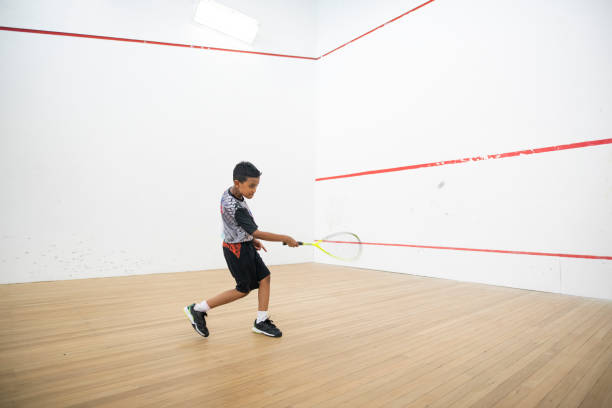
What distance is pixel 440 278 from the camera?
346 centimetres

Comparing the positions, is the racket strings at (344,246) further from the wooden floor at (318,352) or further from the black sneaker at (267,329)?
the black sneaker at (267,329)

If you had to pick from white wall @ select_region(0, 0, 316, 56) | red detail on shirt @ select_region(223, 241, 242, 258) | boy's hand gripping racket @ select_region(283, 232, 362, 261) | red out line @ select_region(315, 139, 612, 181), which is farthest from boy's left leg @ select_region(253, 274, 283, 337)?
white wall @ select_region(0, 0, 316, 56)

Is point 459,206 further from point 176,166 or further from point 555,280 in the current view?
point 176,166

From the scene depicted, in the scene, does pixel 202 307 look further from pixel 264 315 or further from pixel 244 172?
pixel 244 172

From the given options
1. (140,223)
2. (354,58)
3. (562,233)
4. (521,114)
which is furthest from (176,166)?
(562,233)

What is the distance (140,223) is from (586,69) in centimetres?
437

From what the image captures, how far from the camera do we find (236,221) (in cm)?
162

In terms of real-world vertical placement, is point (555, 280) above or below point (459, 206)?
below

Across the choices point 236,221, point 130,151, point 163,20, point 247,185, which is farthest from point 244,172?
Answer: point 163,20

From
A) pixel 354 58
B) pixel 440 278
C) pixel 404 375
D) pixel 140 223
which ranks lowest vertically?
pixel 440 278

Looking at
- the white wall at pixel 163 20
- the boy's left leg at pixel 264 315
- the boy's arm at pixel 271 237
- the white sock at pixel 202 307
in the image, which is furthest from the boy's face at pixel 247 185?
the white wall at pixel 163 20

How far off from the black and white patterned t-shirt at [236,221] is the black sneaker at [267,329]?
42 centimetres

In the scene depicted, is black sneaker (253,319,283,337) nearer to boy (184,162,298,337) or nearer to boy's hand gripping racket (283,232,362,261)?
boy (184,162,298,337)

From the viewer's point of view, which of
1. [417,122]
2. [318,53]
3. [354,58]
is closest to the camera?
[417,122]
